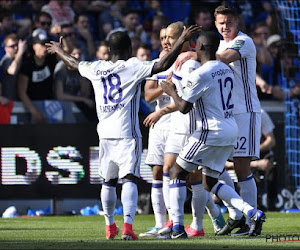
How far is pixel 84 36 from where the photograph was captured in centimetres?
1775

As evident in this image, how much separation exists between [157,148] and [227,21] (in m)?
1.65

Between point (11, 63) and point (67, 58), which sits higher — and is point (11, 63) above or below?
above

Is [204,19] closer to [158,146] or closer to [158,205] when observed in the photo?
[158,146]

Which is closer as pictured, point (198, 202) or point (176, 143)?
point (198, 202)

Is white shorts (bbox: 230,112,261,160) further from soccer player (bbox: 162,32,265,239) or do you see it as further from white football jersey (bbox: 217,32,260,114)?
soccer player (bbox: 162,32,265,239)

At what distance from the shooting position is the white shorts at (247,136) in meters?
9.63

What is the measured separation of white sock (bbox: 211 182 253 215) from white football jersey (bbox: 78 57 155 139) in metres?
Answer: 0.97

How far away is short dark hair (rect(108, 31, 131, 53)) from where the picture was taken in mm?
8945

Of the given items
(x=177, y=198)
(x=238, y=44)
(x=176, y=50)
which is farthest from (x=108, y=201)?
(x=238, y=44)

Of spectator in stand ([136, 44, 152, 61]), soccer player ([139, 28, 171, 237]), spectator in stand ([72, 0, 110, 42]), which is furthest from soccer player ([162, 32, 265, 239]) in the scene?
spectator in stand ([72, 0, 110, 42])

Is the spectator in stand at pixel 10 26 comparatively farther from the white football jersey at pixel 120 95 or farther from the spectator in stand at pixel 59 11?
the white football jersey at pixel 120 95

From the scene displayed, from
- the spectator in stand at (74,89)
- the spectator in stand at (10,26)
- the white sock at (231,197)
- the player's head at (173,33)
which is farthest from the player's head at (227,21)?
the spectator in stand at (10,26)

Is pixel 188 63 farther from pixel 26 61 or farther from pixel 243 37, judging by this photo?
pixel 26 61

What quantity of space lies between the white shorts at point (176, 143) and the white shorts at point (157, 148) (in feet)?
1.64
